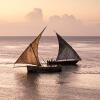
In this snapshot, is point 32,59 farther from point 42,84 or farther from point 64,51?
point 64,51

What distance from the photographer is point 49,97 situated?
6341 cm

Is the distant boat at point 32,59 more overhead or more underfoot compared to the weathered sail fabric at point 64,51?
more overhead

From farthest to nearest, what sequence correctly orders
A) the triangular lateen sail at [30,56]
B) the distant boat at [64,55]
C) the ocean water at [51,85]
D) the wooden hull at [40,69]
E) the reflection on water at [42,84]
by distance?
1. the distant boat at [64,55]
2. the triangular lateen sail at [30,56]
3. the wooden hull at [40,69]
4. the reflection on water at [42,84]
5. the ocean water at [51,85]

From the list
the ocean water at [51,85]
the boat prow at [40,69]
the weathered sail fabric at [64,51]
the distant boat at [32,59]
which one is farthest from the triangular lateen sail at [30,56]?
the weathered sail fabric at [64,51]

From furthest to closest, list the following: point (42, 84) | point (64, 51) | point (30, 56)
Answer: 1. point (64, 51)
2. point (30, 56)
3. point (42, 84)

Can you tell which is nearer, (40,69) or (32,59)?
(40,69)

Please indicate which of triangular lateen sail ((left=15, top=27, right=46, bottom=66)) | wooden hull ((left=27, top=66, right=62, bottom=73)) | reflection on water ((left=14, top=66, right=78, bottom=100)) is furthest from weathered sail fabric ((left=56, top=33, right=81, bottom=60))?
triangular lateen sail ((left=15, top=27, right=46, bottom=66))

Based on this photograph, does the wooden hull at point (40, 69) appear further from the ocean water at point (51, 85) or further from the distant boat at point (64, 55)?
the distant boat at point (64, 55)

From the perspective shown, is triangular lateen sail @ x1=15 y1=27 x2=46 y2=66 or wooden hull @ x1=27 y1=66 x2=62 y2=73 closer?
wooden hull @ x1=27 y1=66 x2=62 y2=73

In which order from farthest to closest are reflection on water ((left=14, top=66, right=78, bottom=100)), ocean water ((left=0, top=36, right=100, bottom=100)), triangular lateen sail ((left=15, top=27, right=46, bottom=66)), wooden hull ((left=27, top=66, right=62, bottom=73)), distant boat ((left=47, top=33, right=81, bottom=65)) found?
distant boat ((left=47, top=33, right=81, bottom=65))
triangular lateen sail ((left=15, top=27, right=46, bottom=66))
wooden hull ((left=27, top=66, right=62, bottom=73))
reflection on water ((left=14, top=66, right=78, bottom=100))
ocean water ((left=0, top=36, right=100, bottom=100))

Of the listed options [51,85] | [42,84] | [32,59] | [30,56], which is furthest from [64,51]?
[51,85]

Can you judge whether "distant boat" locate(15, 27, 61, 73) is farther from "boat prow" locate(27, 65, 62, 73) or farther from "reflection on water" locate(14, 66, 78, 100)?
"reflection on water" locate(14, 66, 78, 100)

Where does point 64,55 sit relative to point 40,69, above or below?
below

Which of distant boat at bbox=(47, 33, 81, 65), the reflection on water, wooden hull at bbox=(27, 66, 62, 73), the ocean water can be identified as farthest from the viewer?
distant boat at bbox=(47, 33, 81, 65)
